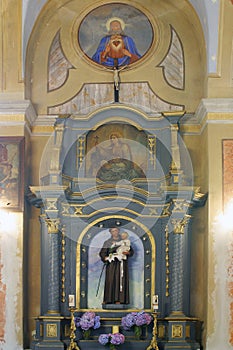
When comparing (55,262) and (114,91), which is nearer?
(55,262)

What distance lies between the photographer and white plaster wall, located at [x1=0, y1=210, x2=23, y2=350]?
1461 centimetres

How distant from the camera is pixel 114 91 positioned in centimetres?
1605

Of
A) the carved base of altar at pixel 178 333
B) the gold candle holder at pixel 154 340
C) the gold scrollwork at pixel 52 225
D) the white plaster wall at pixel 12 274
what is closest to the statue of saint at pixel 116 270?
the gold candle holder at pixel 154 340

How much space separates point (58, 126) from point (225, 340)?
5.07 metres

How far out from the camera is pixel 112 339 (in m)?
14.2

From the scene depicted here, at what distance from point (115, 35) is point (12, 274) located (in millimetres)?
5224

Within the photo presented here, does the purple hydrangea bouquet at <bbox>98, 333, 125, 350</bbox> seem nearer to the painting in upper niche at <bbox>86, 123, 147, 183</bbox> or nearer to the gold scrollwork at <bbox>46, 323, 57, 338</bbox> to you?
the gold scrollwork at <bbox>46, 323, 57, 338</bbox>

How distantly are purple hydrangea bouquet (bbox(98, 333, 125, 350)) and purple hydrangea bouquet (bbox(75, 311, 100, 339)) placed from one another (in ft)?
0.86

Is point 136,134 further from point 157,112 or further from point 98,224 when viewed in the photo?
point 98,224

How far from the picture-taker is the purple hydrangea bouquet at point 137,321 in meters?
14.3

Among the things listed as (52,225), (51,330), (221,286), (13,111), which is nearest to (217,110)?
(221,286)

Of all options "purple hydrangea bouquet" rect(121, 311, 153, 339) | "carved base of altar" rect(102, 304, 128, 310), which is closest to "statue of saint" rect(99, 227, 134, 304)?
"carved base of altar" rect(102, 304, 128, 310)

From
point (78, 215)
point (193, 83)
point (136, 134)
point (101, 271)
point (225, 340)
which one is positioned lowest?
point (225, 340)

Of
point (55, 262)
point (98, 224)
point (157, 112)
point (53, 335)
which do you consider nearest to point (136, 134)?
point (157, 112)
